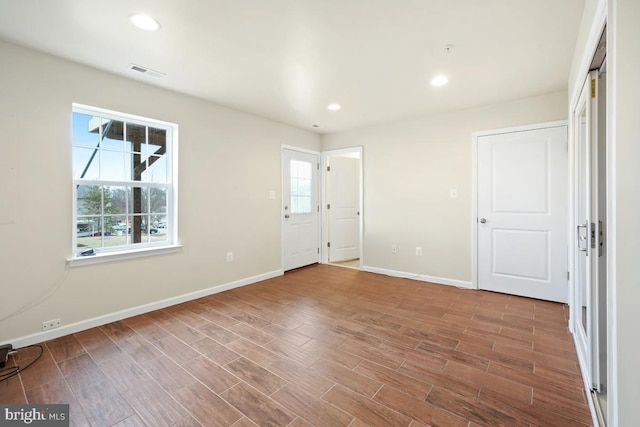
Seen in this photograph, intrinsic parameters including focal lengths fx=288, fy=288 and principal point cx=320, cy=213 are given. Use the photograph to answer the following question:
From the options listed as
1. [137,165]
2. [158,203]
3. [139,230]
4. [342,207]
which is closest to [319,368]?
[139,230]

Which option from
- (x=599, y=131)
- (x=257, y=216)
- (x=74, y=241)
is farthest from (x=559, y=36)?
(x=74, y=241)

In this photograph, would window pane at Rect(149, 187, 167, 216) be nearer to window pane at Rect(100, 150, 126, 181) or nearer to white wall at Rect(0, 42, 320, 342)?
white wall at Rect(0, 42, 320, 342)

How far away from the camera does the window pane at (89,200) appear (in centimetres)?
276

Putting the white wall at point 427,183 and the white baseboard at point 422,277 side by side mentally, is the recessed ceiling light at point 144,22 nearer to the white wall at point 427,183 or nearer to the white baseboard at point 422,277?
the white wall at point 427,183

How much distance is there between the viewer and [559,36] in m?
2.22

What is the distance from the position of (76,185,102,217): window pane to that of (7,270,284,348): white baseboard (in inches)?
40.3

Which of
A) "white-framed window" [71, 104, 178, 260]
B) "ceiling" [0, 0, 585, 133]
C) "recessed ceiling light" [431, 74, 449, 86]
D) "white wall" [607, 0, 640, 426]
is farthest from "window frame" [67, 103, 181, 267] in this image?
"white wall" [607, 0, 640, 426]

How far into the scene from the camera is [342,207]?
5.66 meters

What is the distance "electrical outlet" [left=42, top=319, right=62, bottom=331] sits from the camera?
2473 mm

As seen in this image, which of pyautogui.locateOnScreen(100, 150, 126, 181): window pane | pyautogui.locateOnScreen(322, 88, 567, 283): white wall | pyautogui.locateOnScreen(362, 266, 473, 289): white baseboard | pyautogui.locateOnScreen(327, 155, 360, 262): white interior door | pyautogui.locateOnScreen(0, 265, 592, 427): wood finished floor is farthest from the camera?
pyautogui.locateOnScreen(327, 155, 360, 262): white interior door

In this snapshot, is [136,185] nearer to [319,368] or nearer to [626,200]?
[319,368]

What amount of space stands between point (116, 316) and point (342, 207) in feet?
12.8

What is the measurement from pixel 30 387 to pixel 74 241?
4.19 ft

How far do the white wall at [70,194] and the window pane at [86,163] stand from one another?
0.48 ft
